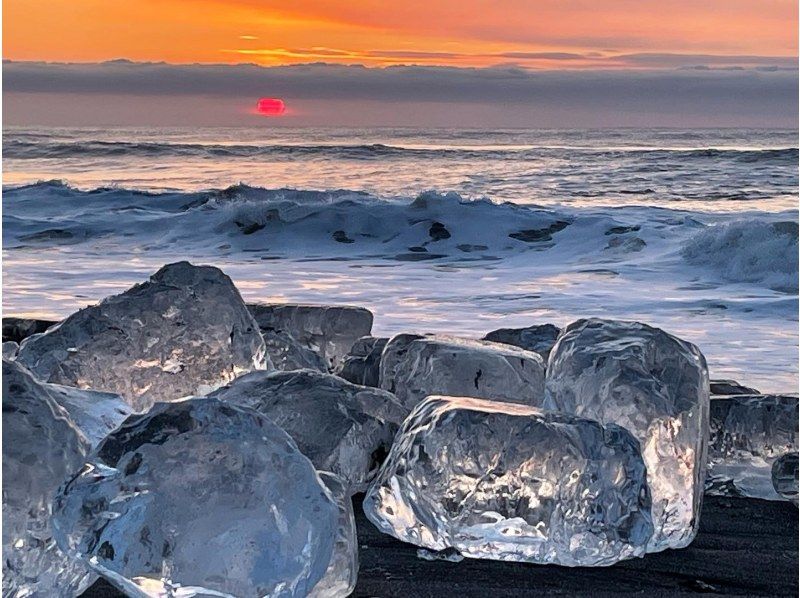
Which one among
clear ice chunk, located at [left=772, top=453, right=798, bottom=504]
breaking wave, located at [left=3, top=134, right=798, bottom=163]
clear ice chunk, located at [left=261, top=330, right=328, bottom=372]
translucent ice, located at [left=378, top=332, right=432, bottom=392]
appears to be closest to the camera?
clear ice chunk, located at [left=772, top=453, right=798, bottom=504]

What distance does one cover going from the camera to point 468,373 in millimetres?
3145

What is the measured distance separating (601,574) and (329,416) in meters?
0.81

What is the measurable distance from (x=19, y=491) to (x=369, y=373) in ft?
6.16

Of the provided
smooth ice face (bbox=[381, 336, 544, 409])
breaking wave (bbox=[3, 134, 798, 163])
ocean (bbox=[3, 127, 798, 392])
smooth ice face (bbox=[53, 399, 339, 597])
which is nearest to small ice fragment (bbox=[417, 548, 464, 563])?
smooth ice face (bbox=[53, 399, 339, 597])

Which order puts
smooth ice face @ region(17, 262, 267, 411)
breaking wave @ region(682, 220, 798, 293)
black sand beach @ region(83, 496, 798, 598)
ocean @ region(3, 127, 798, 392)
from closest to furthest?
black sand beach @ region(83, 496, 798, 598)
smooth ice face @ region(17, 262, 267, 411)
ocean @ region(3, 127, 798, 392)
breaking wave @ region(682, 220, 798, 293)

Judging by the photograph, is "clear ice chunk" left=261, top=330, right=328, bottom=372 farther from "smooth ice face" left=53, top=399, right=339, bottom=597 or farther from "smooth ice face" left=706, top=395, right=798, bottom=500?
"smooth ice face" left=53, top=399, right=339, bottom=597

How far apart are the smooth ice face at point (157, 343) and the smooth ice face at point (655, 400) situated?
1004mm

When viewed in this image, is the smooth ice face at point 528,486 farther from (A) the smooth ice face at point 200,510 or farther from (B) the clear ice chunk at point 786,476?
(B) the clear ice chunk at point 786,476

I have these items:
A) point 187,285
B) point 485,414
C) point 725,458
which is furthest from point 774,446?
point 187,285

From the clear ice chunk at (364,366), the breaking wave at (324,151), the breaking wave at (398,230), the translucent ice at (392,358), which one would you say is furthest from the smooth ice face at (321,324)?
the breaking wave at (324,151)

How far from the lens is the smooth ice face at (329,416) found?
8.83 feet

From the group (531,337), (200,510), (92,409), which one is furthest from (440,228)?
(200,510)

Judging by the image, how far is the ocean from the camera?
7.73 m

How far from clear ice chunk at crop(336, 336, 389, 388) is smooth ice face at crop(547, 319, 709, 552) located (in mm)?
→ 1018
